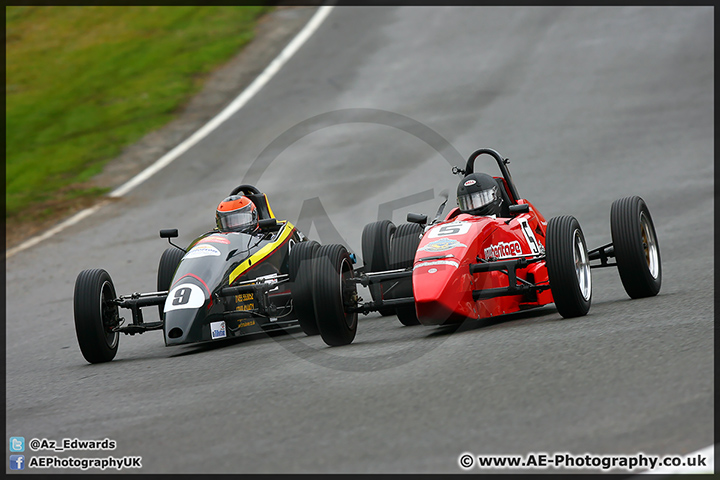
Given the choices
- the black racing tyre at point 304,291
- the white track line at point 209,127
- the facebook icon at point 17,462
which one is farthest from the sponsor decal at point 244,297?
the white track line at point 209,127

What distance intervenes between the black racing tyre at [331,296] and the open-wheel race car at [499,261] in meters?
0.35

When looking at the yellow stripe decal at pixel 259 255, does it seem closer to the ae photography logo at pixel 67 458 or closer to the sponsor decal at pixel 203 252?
the sponsor decal at pixel 203 252

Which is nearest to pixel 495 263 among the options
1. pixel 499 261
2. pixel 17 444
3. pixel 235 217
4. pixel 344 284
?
pixel 499 261

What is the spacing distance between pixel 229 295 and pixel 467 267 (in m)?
2.58

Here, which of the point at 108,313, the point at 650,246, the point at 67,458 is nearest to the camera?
the point at 67,458

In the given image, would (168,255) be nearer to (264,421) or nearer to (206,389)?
(206,389)

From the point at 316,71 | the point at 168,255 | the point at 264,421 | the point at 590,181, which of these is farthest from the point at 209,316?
the point at 316,71

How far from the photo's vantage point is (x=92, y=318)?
902cm

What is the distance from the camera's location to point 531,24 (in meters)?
27.5

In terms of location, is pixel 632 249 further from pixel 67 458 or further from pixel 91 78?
pixel 91 78

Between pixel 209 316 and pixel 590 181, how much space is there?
402 inches

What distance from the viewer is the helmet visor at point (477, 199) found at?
9.47 meters

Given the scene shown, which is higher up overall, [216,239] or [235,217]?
[235,217]

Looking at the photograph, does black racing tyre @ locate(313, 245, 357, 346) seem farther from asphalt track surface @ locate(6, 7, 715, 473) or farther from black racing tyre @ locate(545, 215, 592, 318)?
black racing tyre @ locate(545, 215, 592, 318)
